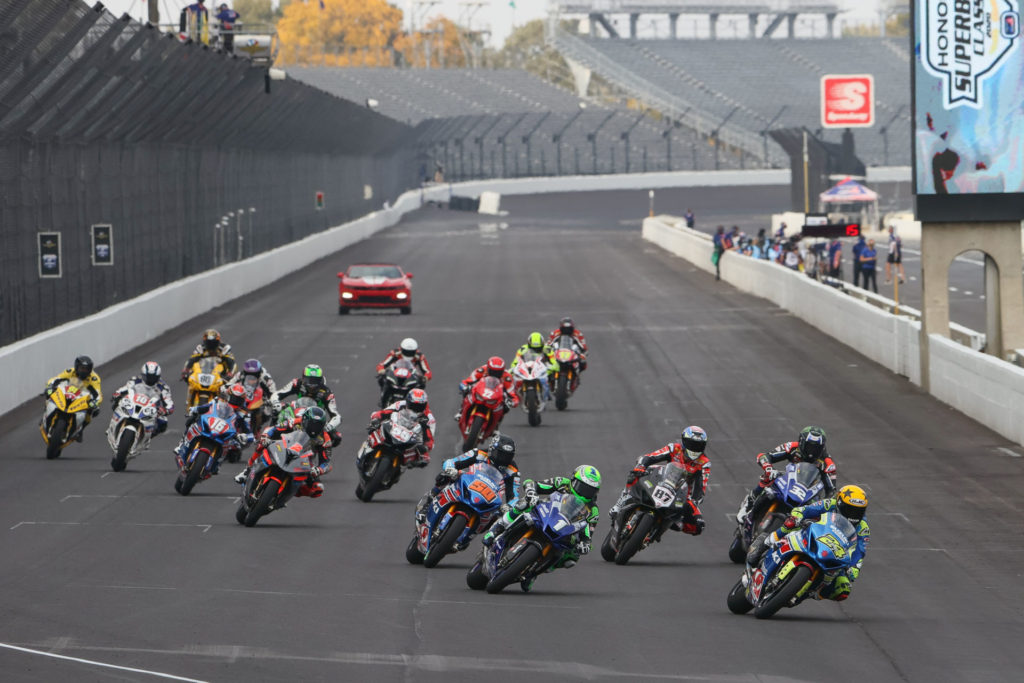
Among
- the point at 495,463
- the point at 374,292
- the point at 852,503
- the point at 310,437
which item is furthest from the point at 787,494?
the point at 374,292

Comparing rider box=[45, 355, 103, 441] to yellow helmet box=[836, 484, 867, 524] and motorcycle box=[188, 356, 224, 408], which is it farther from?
yellow helmet box=[836, 484, 867, 524]

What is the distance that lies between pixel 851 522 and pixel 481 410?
9.27 m

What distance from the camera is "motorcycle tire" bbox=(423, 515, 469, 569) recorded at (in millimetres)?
13578

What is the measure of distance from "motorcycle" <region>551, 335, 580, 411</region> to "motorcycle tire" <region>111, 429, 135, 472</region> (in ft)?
24.6

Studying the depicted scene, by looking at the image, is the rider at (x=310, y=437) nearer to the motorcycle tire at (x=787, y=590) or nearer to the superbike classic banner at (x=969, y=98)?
the motorcycle tire at (x=787, y=590)

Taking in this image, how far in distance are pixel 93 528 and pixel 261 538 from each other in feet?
5.32

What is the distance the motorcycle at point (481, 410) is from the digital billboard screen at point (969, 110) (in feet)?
29.2

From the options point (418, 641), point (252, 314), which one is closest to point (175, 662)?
point (418, 641)

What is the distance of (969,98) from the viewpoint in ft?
86.3

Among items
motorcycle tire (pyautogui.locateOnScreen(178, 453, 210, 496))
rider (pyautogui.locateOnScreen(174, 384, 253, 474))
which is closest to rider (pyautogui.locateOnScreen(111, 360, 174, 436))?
rider (pyautogui.locateOnScreen(174, 384, 253, 474))

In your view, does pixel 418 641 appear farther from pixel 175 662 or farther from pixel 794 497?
pixel 794 497

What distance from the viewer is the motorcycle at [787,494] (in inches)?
525

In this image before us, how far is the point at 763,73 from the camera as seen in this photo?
5172 inches

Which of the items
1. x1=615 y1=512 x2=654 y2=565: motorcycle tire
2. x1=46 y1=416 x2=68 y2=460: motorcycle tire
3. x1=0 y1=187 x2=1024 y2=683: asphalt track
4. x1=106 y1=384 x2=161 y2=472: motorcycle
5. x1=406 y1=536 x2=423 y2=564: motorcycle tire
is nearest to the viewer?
x1=0 y1=187 x2=1024 y2=683: asphalt track
